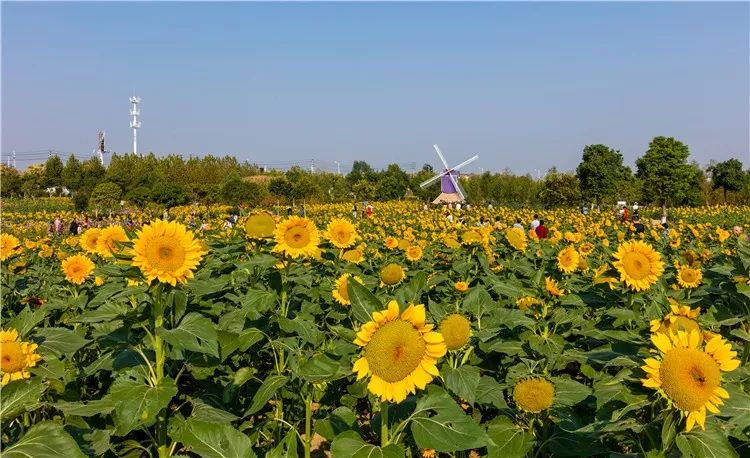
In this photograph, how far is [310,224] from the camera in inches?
132

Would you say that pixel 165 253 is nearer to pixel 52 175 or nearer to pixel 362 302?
pixel 362 302

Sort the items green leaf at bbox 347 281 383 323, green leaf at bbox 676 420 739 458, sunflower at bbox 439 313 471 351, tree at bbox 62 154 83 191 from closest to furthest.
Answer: green leaf at bbox 676 420 739 458 < green leaf at bbox 347 281 383 323 < sunflower at bbox 439 313 471 351 < tree at bbox 62 154 83 191

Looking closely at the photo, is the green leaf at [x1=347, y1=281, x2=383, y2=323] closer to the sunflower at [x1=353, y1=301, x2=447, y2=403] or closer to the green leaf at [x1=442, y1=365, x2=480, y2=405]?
the sunflower at [x1=353, y1=301, x2=447, y2=403]

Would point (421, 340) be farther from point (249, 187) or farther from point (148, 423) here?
point (249, 187)

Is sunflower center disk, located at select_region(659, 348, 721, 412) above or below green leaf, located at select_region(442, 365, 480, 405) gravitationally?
above

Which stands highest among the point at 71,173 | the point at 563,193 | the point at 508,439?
the point at 71,173

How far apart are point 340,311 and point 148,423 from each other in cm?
223

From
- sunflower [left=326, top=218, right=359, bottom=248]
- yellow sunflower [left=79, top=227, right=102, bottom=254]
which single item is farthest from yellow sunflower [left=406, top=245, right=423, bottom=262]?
yellow sunflower [left=79, top=227, right=102, bottom=254]

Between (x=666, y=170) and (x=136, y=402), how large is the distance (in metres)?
38.5

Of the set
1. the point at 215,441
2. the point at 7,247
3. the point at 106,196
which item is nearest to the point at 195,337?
the point at 215,441

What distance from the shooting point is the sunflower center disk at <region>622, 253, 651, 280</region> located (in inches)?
127

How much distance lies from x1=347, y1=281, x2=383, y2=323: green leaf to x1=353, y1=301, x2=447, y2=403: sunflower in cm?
8

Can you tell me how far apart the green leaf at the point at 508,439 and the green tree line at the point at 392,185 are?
31.4 m

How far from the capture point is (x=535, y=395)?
236 cm
